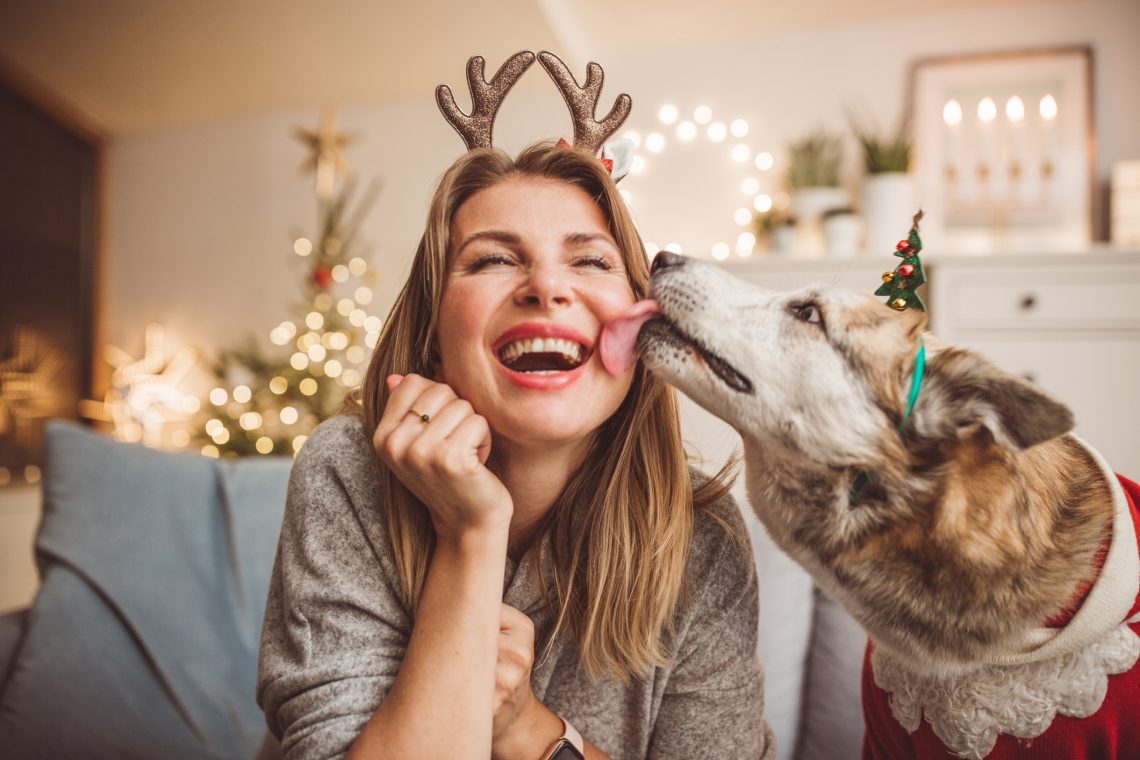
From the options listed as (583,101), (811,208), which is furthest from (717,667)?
(811,208)

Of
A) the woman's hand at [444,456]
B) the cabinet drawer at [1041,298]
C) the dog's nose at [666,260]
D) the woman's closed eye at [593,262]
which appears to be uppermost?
the cabinet drawer at [1041,298]

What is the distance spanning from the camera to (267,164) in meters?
4.45

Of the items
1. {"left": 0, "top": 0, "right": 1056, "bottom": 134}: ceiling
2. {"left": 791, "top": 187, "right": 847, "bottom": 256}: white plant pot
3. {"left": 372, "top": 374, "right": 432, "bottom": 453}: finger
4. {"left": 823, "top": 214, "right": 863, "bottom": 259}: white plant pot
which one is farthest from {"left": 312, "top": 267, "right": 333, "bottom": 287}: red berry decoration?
{"left": 372, "top": 374, "right": 432, "bottom": 453}: finger

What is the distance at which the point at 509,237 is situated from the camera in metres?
0.94

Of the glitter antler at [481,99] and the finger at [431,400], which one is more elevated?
the glitter antler at [481,99]

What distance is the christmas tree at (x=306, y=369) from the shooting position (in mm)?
3387

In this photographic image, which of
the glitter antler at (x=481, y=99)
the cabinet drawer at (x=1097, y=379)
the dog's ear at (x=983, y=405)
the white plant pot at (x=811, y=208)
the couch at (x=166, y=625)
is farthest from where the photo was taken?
the white plant pot at (x=811, y=208)

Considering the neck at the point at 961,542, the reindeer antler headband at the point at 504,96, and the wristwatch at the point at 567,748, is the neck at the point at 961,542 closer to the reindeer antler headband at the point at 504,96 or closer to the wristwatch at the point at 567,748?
the wristwatch at the point at 567,748

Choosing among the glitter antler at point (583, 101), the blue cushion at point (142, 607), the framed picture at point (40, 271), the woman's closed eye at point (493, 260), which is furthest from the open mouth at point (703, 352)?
the framed picture at point (40, 271)

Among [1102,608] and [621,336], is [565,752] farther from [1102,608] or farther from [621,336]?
[1102,608]

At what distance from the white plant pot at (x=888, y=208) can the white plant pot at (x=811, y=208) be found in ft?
0.49

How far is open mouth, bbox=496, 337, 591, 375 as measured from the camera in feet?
2.88

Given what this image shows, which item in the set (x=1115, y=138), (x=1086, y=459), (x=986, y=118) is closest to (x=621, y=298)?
(x=1086, y=459)

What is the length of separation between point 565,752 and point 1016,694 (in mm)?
565
